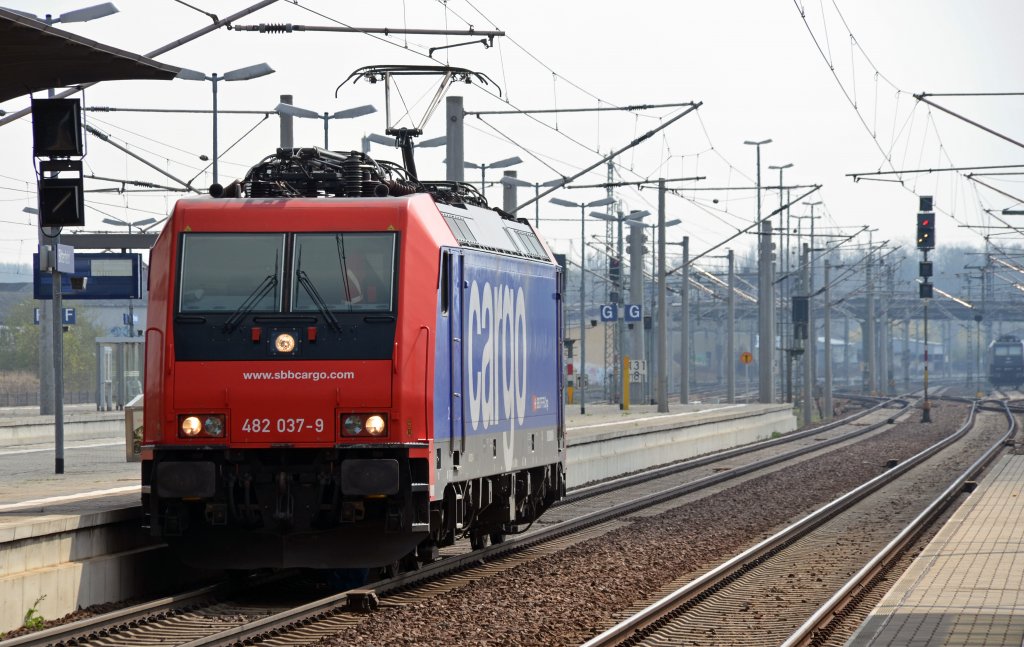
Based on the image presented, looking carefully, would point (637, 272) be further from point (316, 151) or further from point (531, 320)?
point (316, 151)

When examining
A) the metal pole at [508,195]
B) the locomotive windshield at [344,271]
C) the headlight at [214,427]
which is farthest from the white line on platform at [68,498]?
the metal pole at [508,195]

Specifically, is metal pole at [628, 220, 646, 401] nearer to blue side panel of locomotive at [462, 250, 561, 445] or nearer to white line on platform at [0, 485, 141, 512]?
blue side panel of locomotive at [462, 250, 561, 445]

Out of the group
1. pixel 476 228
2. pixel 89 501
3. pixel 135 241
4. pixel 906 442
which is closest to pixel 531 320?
pixel 476 228

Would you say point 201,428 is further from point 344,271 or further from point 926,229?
point 926,229

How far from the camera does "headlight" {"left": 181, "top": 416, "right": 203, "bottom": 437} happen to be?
13328 millimetres

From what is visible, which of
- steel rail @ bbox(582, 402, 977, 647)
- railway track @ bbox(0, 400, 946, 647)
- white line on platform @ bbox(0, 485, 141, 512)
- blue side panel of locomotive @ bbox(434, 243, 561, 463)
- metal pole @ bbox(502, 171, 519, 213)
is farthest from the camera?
metal pole @ bbox(502, 171, 519, 213)

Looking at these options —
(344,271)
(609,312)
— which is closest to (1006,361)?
(609,312)

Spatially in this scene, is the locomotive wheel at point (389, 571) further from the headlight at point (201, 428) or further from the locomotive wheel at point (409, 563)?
the headlight at point (201, 428)

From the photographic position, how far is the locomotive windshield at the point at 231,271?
13625 mm

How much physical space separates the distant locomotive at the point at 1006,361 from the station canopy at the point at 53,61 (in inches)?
4058

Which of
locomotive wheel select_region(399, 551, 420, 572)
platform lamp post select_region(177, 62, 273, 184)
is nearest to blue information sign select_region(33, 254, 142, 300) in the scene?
platform lamp post select_region(177, 62, 273, 184)

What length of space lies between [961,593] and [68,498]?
920 centimetres

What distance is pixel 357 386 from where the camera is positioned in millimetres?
13352

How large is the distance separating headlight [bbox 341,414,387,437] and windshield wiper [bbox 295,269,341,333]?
77 cm
